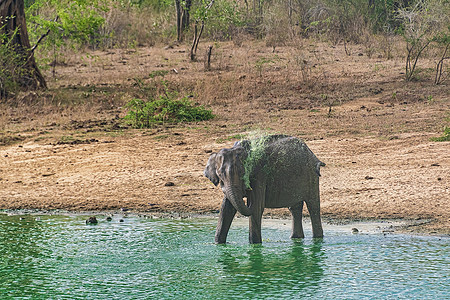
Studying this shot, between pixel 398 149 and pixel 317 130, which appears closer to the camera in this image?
pixel 398 149

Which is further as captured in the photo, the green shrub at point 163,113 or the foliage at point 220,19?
the foliage at point 220,19

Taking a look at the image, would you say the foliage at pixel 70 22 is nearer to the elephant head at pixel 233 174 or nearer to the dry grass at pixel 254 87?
the dry grass at pixel 254 87

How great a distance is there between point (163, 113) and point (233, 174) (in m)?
8.68

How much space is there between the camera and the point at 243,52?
2044cm

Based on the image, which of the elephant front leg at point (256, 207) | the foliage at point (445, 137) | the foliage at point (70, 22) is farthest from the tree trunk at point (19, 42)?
the elephant front leg at point (256, 207)

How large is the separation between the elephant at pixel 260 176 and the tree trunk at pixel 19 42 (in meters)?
12.5

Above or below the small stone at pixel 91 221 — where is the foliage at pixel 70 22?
above

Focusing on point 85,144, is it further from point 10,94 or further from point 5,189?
point 10,94

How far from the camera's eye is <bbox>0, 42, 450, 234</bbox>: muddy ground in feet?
30.0

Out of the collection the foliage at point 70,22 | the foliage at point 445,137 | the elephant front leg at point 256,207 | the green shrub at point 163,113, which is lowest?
the green shrub at point 163,113

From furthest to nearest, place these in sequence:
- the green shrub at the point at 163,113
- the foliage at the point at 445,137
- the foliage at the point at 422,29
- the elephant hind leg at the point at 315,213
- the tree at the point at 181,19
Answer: the tree at the point at 181,19
the foliage at the point at 422,29
the green shrub at the point at 163,113
the foliage at the point at 445,137
the elephant hind leg at the point at 315,213

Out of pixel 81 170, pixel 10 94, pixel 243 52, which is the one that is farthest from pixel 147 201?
pixel 243 52

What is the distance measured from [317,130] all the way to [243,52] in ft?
26.9

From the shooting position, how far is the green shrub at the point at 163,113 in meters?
14.1
